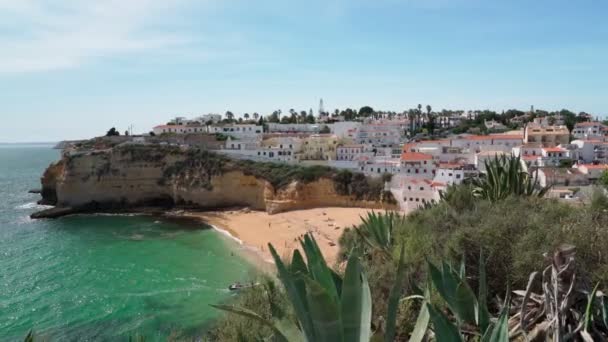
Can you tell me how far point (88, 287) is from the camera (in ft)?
76.2

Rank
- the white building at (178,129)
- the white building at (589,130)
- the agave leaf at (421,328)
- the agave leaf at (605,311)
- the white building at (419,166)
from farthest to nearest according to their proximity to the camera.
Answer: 1. the white building at (178,129)
2. the white building at (589,130)
3. the white building at (419,166)
4. the agave leaf at (605,311)
5. the agave leaf at (421,328)

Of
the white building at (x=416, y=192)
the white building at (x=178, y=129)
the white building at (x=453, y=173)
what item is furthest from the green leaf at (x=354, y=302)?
the white building at (x=178, y=129)

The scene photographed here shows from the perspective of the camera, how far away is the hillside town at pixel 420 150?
3381 centimetres

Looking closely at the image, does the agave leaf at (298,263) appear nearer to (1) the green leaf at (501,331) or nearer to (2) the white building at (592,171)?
(1) the green leaf at (501,331)

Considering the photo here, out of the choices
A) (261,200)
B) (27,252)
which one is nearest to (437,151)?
(261,200)

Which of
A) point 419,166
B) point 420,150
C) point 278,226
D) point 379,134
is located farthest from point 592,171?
point 379,134

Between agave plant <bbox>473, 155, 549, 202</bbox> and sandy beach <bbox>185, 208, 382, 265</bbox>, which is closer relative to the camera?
agave plant <bbox>473, 155, 549, 202</bbox>

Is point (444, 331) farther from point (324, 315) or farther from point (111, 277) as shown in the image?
point (111, 277)

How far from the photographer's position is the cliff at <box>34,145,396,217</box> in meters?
42.4

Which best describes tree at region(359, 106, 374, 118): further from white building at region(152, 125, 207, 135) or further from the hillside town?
white building at region(152, 125, 207, 135)

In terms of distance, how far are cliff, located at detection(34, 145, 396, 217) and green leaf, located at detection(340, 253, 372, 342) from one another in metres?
37.8

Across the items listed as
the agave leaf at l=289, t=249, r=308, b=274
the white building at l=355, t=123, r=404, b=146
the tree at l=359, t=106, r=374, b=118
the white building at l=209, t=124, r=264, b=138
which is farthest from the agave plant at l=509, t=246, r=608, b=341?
the tree at l=359, t=106, r=374, b=118

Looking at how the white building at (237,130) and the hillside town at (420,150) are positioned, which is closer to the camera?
the hillside town at (420,150)

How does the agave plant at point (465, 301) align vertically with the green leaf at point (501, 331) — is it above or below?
below
